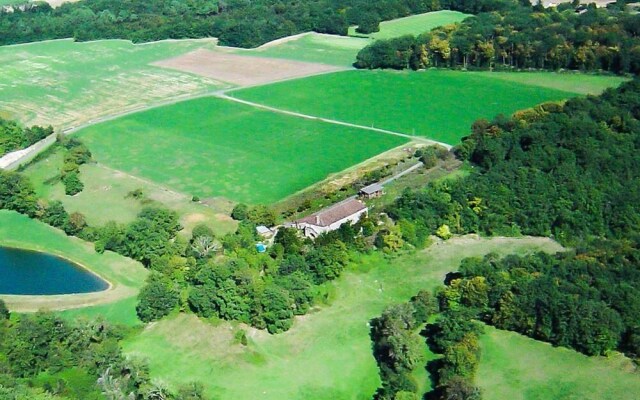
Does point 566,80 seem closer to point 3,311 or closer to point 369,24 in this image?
point 369,24

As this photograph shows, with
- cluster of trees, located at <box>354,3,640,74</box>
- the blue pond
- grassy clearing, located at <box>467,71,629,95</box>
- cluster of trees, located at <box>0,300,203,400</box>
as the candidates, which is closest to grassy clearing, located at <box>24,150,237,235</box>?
the blue pond

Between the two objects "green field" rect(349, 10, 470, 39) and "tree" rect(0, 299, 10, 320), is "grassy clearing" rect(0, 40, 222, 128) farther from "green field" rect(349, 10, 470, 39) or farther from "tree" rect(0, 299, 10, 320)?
"tree" rect(0, 299, 10, 320)

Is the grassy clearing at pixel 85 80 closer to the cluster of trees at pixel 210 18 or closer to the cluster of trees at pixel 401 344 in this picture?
the cluster of trees at pixel 210 18

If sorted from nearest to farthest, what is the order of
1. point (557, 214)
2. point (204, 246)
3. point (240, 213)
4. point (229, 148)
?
point (204, 246)
point (557, 214)
point (240, 213)
point (229, 148)

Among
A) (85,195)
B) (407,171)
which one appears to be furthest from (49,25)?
(407,171)

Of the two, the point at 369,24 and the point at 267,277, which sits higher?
the point at 369,24

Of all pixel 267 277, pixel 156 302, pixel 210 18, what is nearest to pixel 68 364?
pixel 156 302

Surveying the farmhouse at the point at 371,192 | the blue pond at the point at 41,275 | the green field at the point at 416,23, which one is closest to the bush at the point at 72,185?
the blue pond at the point at 41,275
